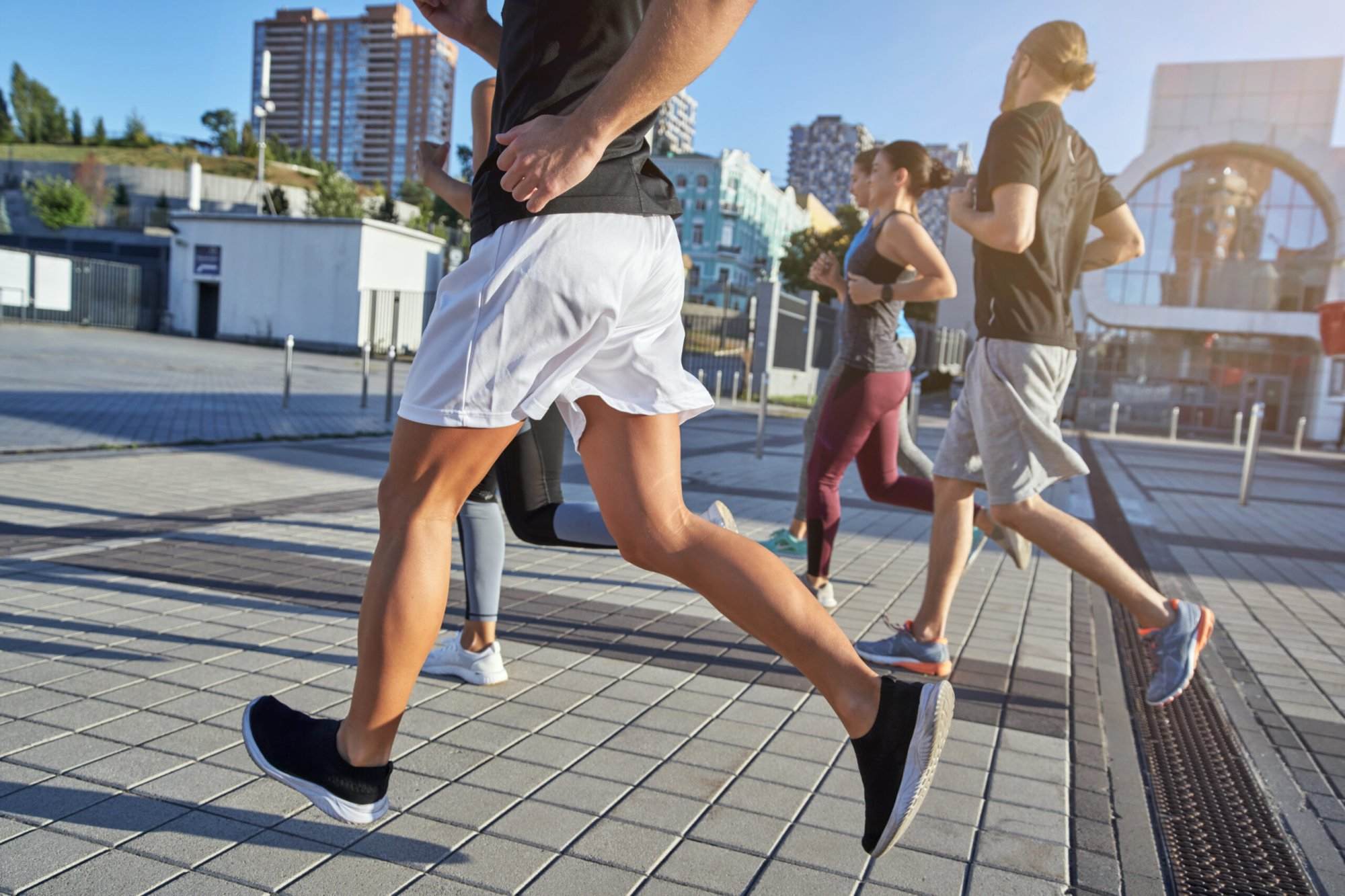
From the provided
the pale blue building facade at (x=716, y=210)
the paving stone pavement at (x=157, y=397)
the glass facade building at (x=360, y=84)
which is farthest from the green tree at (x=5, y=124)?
the paving stone pavement at (x=157, y=397)

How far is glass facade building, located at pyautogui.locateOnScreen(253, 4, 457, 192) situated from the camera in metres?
158

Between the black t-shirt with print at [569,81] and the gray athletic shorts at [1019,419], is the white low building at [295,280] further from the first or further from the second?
the black t-shirt with print at [569,81]

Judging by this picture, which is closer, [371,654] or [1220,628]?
[371,654]

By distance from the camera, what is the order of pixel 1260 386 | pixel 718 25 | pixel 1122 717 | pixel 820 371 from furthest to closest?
pixel 1260 386 < pixel 820 371 < pixel 1122 717 < pixel 718 25

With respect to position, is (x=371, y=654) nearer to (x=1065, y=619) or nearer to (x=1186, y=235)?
(x=1065, y=619)

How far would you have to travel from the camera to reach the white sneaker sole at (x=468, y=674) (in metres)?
3.17

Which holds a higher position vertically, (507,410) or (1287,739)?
(507,410)

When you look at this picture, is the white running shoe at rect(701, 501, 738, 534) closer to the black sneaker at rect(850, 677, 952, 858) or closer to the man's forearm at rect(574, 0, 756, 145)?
the black sneaker at rect(850, 677, 952, 858)

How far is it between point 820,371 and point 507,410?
26.7 meters

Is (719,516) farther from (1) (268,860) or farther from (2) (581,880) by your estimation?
(1) (268,860)

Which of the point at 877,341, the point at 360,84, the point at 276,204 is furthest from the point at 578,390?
the point at 360,84

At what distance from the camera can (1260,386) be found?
42250 mm

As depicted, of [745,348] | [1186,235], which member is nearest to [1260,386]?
[1186,235]

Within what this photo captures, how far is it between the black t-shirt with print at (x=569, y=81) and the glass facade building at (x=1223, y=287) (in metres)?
42.0
